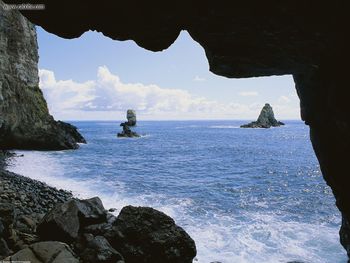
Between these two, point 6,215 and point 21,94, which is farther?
point 21,94

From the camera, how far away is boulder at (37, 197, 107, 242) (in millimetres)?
11875

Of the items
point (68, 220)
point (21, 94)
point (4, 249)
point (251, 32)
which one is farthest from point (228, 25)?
point (21, 94)

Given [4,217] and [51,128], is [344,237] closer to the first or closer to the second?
[4,217]

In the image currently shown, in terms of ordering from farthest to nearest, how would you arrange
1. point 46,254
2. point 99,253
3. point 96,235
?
point 96,235, point 99,253, point 46,254

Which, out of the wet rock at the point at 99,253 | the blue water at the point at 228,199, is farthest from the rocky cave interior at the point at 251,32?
the blue water at the point at 228,199

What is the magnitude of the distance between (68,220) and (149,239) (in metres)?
3.32

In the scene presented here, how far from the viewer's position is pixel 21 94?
49250mm

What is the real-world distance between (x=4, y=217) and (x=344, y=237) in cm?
1440

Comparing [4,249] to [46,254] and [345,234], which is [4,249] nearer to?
[46,254]

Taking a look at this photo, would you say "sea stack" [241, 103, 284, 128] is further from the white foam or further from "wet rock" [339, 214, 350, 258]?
"wet rock" [339, 214, 350, 258]

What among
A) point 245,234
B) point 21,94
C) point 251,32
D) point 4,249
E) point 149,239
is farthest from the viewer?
point 21,94

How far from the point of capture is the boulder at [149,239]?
12336 millimetres

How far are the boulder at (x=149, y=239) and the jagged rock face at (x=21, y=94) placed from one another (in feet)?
114

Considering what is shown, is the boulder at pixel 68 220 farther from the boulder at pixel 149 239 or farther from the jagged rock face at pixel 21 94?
the jagged rock face at pixel 21 94
